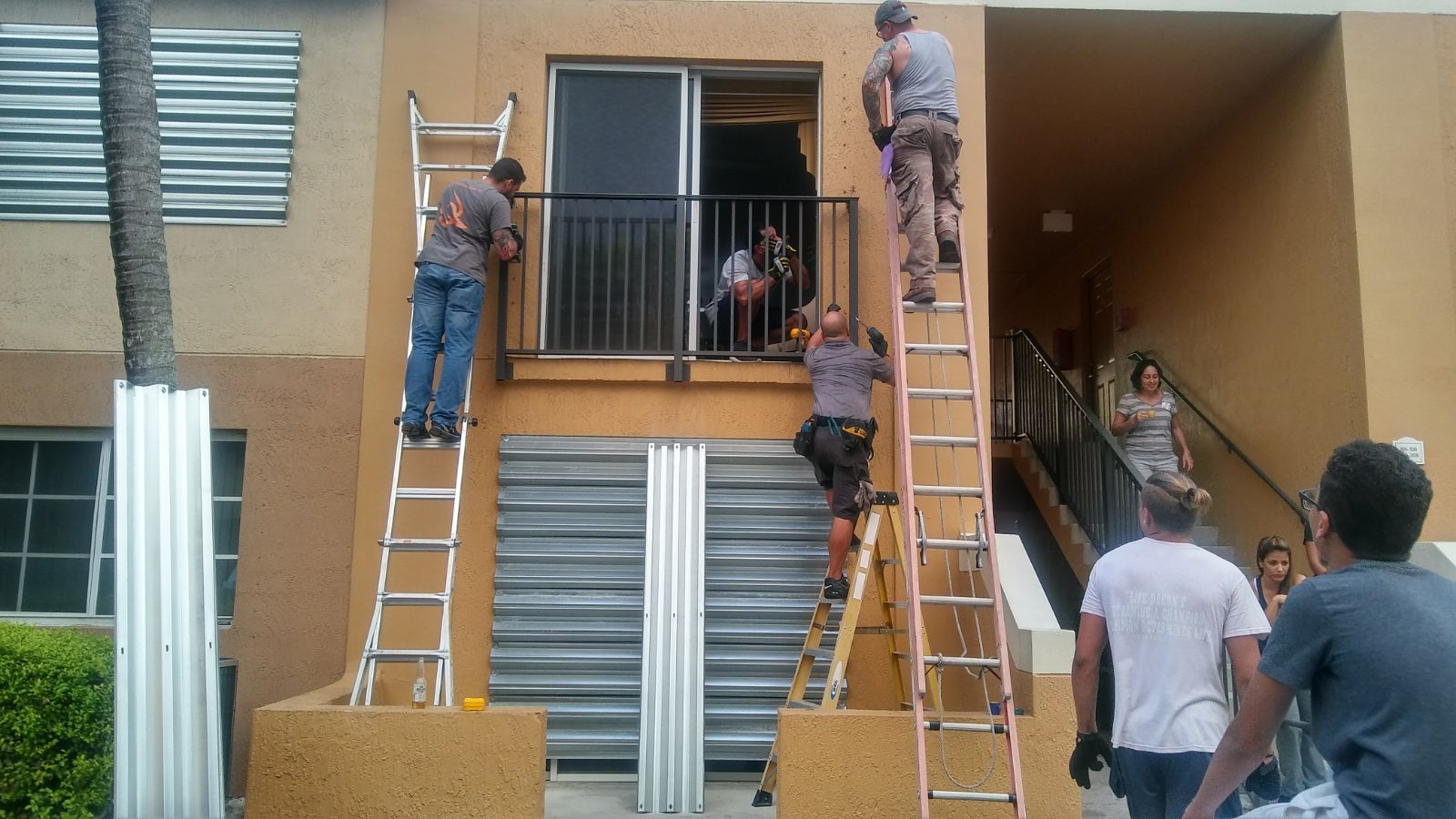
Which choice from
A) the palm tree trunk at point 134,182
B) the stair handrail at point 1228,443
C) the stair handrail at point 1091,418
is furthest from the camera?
the stair handrail at point 1091,418

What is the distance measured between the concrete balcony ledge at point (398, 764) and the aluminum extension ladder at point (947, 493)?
6.09ft

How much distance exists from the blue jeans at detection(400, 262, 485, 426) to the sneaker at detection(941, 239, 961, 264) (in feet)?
8.86

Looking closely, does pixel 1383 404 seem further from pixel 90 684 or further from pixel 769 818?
pixel 90 684

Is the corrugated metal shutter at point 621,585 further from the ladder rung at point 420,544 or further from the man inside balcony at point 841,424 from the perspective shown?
the ladder rung at point 420,544

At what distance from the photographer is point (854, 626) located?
5.82 metres

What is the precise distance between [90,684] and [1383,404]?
7.65m

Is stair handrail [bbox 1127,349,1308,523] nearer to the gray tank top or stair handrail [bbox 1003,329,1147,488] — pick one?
stair handrail [bbox 1003,329,1147,488]

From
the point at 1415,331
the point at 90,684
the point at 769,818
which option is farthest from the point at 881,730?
the point at 1415,331

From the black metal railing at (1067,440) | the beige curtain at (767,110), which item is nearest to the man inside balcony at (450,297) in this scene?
the beige curtain at (767,110)

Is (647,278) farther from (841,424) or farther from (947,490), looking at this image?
(947,490)

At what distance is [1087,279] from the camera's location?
12.9 metres

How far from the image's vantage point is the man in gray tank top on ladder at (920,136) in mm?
6252

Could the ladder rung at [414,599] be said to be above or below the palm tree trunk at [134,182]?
below

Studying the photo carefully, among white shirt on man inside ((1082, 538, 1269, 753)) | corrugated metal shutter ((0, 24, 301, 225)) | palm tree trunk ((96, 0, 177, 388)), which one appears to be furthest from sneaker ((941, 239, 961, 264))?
corrugated metal shutter ((0, 24, 301, 225))
